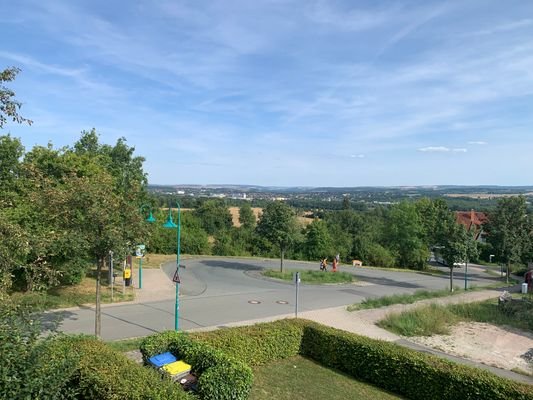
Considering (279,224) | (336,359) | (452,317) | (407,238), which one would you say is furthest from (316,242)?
(336,359)

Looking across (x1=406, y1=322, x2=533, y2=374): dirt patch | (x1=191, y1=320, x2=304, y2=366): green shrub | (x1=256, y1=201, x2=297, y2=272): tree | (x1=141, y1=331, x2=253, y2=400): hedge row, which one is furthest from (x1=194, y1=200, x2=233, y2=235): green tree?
(x1=141, y1=331, x2=253, y2=400): hedge row

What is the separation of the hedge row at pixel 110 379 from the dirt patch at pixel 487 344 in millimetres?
10540

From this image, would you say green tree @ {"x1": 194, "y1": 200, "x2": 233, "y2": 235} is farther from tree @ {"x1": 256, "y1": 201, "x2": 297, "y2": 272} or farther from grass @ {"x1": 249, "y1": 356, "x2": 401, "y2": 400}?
grass @ {"x1": 249, "y1": 356, "x2": 401, "y2": 400}

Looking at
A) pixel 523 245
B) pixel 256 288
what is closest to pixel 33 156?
pixel 256 288

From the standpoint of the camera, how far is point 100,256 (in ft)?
42.2

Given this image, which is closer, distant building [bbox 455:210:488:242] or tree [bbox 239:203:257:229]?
distant building [bbox 455:210:488:242]

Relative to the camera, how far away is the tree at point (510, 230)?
36344 millimetres

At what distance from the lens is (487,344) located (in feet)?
51.1

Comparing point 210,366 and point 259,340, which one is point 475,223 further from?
point 210,366

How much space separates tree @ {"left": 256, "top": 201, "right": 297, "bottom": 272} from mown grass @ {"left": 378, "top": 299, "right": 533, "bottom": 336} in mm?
11696

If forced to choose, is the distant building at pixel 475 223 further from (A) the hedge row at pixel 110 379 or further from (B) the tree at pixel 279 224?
(A) the hedge row at pixel 110 379

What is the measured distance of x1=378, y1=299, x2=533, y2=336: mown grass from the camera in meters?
17.0

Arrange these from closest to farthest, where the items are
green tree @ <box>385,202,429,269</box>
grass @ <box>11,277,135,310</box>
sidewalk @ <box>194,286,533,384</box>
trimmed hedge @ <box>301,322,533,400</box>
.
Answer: trimmed hedge @ <box>301,322,533,400</box> → sidewalk @ <box>194,286,533,384</box> → grass @ <box>11,277,135,310</box> → green tree @ <box>385,202,429,269</box>

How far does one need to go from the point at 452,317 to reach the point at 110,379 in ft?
50.8
